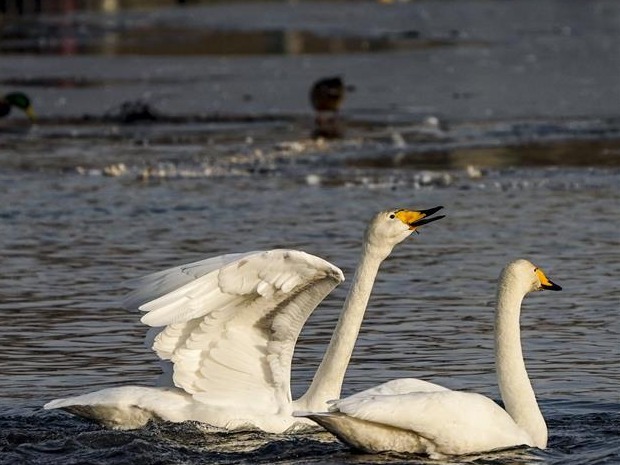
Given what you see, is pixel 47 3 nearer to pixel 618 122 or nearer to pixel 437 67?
pixel 437 67

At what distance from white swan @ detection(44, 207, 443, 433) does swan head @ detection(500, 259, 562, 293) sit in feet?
1.51

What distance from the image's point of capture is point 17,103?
21438 mm

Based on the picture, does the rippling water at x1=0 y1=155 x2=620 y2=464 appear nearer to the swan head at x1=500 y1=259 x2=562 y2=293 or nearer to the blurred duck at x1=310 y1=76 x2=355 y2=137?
the swan head at x1=500 y1=259 x2=562 y2=293

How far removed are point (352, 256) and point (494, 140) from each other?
7.18 meters

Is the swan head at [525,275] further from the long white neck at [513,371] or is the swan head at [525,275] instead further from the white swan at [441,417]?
the white swan at [441,417]

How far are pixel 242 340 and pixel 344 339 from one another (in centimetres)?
50

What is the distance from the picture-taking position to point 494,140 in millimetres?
19094

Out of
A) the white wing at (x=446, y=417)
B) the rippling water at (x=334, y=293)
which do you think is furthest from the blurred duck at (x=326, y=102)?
the white wing at (x=446, y=417)

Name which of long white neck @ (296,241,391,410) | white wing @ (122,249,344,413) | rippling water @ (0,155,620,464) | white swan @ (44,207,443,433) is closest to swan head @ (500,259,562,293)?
white swan @ (44,207,443,433)

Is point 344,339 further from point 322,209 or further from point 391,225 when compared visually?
point 322,209

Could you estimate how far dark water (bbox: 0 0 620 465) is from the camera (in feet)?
27.8

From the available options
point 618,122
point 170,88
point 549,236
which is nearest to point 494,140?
point 618,122

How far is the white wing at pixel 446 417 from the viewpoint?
6.95m

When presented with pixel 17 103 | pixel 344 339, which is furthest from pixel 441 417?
pixel 17 103
